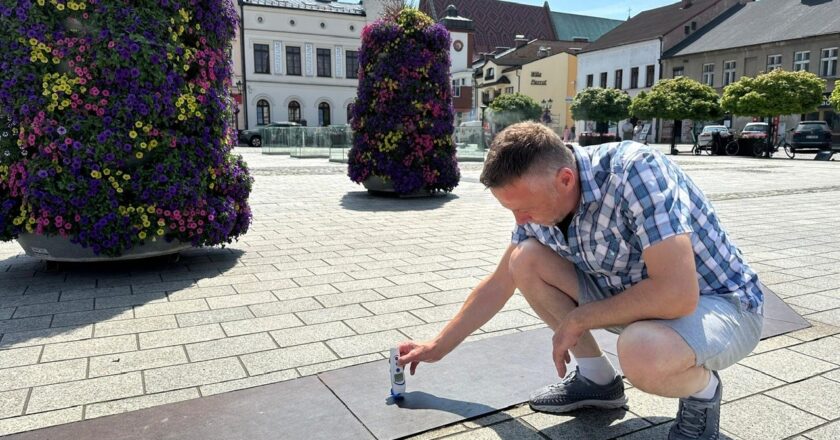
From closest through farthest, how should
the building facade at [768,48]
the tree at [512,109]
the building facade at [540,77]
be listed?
the building facade at [768,48], the tree at [512,109], the building facade at [540,77]

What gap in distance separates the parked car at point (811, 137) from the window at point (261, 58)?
36.7 metres

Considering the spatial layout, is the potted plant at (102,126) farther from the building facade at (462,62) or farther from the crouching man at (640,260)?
the building facade at (462,62)

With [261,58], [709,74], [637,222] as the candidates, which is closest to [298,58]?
[261,58]

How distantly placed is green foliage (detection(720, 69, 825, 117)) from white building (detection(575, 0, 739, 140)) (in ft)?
63.5

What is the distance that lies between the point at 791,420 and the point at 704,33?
56.0 metres

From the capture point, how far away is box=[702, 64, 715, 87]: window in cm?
4814

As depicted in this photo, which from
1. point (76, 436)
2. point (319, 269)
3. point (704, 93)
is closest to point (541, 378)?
point (76, 436)

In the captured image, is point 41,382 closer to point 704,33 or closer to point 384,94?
point 384,94

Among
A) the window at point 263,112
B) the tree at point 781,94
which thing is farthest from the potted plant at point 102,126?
the window at point 263,112

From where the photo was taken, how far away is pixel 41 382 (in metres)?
2.99

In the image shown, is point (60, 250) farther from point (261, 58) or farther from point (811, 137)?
point (261, 58)

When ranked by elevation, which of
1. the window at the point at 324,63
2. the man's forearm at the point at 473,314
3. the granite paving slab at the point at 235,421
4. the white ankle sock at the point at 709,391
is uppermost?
the window at the point at 324,63

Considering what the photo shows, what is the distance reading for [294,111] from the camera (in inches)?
1998

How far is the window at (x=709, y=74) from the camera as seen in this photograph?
48.1m
